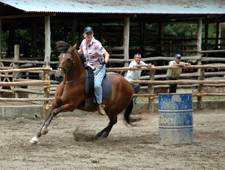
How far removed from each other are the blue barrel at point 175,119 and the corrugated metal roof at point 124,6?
23.9ft

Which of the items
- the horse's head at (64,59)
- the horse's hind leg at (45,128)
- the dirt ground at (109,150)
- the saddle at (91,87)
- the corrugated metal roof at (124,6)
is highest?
the corrugated metal roof at (124,6)

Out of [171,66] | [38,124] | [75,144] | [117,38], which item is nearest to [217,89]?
[171,66]

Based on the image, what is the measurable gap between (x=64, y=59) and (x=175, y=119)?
2.29m

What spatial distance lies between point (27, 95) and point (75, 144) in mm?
9263

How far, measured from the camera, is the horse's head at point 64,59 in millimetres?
6891

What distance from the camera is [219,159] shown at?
6.09m

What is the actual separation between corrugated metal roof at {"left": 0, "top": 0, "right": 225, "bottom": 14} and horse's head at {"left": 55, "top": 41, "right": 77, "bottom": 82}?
609cm

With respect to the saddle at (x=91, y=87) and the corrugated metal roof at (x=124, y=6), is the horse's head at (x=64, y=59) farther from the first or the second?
the corrugated metal roof at (x=124, y=6)

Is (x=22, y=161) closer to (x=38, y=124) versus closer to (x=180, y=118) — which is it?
(x=180, y=118)

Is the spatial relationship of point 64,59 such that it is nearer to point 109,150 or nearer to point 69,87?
point 69,87

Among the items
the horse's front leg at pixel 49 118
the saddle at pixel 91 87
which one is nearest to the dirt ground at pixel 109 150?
the horse's front leg at pixel 49 118

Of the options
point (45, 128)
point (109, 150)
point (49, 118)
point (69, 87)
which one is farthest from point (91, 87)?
point (109, 150)

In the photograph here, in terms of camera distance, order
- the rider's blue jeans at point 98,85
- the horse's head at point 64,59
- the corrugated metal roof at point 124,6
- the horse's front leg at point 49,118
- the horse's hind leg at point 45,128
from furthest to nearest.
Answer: the corrugated metal roof at point 124,6, the rider's blue jeans at point 98,85, the horse's front leg at point 49,118, the horse's hind leg at point 45,128, the horse's head at point 64,59

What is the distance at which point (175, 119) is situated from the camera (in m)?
7.23
